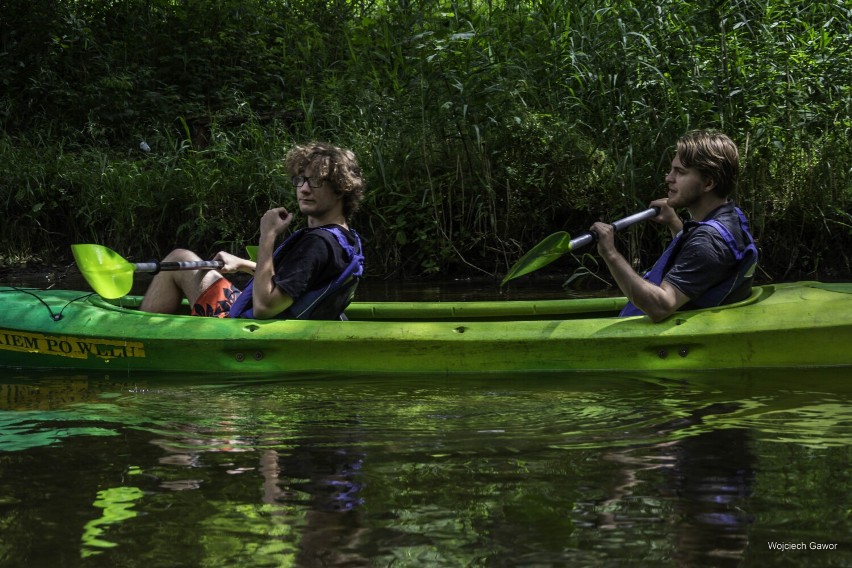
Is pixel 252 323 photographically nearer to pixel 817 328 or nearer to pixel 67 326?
pixel 67 326

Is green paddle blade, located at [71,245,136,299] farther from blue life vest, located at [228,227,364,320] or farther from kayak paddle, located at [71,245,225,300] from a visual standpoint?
blue life vest, located at [228,227,364,320]

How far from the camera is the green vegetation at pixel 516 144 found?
6402mm

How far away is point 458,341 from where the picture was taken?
169 inches

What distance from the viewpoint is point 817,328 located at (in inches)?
165

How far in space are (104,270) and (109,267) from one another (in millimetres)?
24

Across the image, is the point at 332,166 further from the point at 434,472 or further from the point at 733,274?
the point at 434,472

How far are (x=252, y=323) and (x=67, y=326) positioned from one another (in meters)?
0.85

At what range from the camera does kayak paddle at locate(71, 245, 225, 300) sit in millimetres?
4543

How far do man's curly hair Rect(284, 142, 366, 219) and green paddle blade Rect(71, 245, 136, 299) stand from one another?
2.92 ft

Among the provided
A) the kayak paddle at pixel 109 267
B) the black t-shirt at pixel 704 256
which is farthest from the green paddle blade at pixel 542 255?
the kayak paddle at pixel 109 267

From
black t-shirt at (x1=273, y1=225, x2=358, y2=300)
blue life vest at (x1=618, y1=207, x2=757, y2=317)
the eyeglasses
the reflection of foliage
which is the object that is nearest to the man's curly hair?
the eyeglasses

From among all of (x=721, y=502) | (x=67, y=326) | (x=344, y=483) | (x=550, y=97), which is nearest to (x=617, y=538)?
(x=721, y=502)

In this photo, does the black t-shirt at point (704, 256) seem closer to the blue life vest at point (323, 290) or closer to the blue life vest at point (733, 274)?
the blue life vest at point (733, 274)

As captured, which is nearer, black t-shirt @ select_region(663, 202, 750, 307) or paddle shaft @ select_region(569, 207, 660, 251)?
black t-shirt @ select_region(663, 202, 750, 307)
